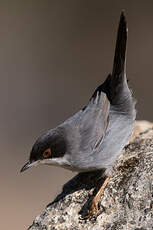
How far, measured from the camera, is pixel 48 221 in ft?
17.4

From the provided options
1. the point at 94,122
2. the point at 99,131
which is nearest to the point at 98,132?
the point at 99,131

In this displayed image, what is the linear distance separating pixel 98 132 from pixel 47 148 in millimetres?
684

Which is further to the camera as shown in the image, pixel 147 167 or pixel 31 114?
pixel 31 114

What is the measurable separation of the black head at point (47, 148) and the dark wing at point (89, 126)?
0.12 meters

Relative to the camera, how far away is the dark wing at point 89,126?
6.09 m

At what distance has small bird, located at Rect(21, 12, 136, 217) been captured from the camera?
19.2 ft

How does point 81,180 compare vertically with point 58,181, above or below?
above

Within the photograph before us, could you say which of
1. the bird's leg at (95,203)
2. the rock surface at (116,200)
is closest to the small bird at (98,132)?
the rock surface at (116,200)

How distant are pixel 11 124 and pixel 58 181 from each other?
2510mm

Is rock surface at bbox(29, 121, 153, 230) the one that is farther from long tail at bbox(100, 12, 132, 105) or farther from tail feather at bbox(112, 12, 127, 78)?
tail feather at bbox(112, 12, 127, 78)

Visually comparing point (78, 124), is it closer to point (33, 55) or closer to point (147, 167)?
point (147, 167)

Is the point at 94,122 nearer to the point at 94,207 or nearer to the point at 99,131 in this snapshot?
the point at 99,131

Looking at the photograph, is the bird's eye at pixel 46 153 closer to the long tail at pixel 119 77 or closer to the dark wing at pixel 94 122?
the dark wing at pixel 94 122

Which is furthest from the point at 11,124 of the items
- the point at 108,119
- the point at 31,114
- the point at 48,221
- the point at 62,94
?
the point at 48,221
